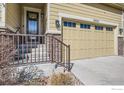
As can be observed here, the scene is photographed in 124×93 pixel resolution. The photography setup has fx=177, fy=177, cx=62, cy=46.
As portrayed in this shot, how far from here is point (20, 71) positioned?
5703 millimetres

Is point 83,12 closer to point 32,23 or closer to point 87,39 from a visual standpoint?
point 87,39

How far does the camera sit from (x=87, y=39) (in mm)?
10383

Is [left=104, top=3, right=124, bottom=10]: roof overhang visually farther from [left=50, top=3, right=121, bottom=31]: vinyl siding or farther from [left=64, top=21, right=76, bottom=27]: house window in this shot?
[left=64, top=21, right=76, bottom=27]: house window

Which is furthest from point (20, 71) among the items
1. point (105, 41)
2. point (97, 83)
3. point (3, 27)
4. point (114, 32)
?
point (114, 32)

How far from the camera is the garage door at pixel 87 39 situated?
371 inches

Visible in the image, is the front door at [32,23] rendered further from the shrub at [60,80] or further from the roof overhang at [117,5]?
the shrub at [60,80]

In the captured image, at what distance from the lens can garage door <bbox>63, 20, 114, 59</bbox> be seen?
941cm

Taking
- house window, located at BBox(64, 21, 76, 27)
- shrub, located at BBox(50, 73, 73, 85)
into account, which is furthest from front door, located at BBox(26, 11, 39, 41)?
shrub, located at BBox(50, 73, 73, 85)

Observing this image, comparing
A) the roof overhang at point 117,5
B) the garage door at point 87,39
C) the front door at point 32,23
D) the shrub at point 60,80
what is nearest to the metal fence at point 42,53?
the garage door at point 87,39

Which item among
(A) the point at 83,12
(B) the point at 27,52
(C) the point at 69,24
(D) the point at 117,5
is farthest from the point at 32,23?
(D) the point at 117,5

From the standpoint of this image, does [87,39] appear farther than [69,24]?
Yes

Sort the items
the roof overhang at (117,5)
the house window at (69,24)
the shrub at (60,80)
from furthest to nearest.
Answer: the roof overhang at (117,5), the house window at (69,24), the shrub at (60,80)

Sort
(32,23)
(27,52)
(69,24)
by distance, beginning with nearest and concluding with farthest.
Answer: (27,52) → (69,24) → (32,23)
